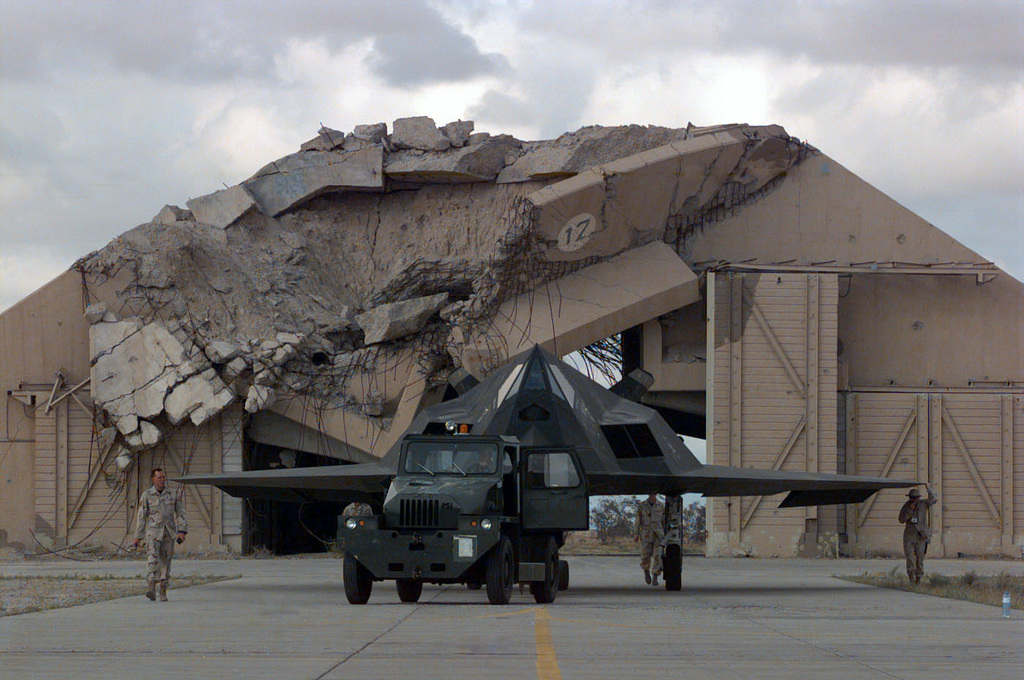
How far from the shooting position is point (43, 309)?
3281 cm

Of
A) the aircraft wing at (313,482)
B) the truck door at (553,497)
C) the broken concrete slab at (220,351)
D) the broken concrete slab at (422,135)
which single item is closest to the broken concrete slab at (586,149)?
the broken concrete slab at (422,135)

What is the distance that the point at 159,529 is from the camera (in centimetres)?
1639

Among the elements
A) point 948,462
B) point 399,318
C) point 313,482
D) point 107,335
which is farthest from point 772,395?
point 107,335

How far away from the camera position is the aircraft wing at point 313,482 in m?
20.4

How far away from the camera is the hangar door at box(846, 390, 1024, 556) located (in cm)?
3244

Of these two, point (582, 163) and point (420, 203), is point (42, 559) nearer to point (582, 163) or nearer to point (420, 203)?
point (420, 203)

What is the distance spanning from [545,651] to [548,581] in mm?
5825

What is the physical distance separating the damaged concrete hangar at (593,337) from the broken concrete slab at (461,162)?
93mm

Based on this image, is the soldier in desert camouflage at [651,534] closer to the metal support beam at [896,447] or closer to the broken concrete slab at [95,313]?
the metal support beam at [896,447]

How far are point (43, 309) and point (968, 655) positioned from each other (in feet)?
91.1

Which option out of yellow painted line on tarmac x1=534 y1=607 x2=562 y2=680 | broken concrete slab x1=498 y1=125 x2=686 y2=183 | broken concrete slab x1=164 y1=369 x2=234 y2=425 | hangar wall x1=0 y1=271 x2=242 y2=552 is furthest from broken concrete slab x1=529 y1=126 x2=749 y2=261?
yellow painted line on tarmac x1=534 y1=607 x2=562 y2=680

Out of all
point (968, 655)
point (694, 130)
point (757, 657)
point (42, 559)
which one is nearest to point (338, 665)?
point (757, 657)

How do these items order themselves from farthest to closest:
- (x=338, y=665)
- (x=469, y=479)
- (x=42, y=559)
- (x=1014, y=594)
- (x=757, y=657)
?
(x=42, y=559) < (x=1014, y=594) < (x=469, y=479) < (x=757, y=657) < (x=338, y=665)

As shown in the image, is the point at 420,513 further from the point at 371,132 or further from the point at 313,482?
the point at 371,132
